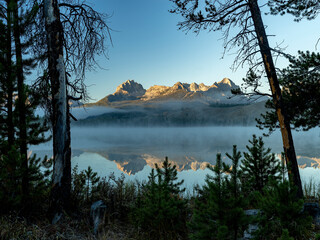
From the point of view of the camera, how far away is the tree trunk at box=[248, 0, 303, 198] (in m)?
7.41

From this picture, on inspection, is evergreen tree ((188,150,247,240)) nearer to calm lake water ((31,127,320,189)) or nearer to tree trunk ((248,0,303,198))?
tree trunk ((248,0,303,198))

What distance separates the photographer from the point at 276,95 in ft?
25.0

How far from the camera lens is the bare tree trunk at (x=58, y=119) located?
19.5 feet

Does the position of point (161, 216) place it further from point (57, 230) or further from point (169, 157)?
point (169, 157)

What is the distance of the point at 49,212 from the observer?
5.87 metres

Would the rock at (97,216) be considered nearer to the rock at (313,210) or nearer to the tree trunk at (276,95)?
the rock at (313,210)

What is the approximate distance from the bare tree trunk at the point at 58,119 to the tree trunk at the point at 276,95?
6772 mm

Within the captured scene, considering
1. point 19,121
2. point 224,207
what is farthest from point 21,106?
point 224,207

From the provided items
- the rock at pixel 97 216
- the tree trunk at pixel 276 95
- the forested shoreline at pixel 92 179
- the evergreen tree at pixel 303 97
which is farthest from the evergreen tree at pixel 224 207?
the evergreen tree at pixel 303 97

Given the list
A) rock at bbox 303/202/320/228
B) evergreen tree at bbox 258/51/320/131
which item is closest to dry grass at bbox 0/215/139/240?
rock at bbox 303/202/320/228

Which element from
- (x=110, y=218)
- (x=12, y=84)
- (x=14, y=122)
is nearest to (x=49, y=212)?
(x=110, y=218)

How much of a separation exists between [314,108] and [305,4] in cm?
515

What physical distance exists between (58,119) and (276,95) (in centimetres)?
710

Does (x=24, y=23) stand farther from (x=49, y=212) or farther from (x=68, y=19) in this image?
(x=49, y=212)
